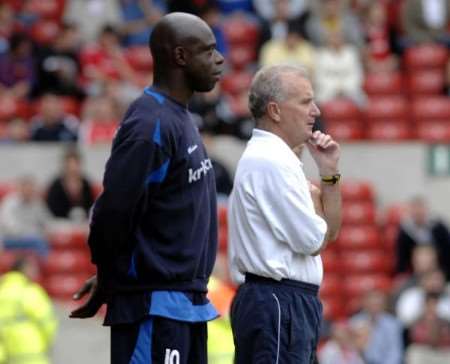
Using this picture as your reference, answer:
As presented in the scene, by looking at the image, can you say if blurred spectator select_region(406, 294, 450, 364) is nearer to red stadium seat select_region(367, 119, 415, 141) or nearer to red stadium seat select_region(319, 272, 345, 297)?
red stadium seat select_region(319, 272, 345, 297)

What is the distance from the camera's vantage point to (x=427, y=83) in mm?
17344

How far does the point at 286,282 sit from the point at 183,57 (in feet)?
3.31

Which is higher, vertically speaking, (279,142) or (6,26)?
(279,142)

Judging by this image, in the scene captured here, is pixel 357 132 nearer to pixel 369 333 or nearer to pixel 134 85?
pixel 134 85

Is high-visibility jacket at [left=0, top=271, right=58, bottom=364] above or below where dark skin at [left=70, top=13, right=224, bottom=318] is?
below

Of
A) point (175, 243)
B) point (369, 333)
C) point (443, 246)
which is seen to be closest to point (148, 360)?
point (175, 243)

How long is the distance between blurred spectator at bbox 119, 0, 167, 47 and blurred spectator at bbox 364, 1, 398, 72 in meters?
2.48

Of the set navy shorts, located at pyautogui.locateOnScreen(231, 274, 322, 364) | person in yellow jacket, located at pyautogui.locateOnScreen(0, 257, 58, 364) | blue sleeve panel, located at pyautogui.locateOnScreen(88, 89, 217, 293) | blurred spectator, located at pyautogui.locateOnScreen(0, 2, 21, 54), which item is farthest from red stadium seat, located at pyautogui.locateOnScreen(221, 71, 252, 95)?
blue sleeve panel, located at pyautogui.locateOnScreen(88, 89, 217, 293)

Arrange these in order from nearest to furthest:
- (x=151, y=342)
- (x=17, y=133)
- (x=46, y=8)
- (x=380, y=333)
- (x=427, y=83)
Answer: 1. (x=151, y=342)
2. (x=380, y=333)
3. (x=17, y=133)
4. (x=427, y=83)
5. (x=46, y=8)

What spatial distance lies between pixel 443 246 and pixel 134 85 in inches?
161

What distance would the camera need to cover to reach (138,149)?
6031mm

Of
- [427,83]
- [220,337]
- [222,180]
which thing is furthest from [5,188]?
[220,337]

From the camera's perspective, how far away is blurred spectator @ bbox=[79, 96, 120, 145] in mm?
16625

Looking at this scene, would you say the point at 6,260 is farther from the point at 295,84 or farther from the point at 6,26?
the point at 295,84
